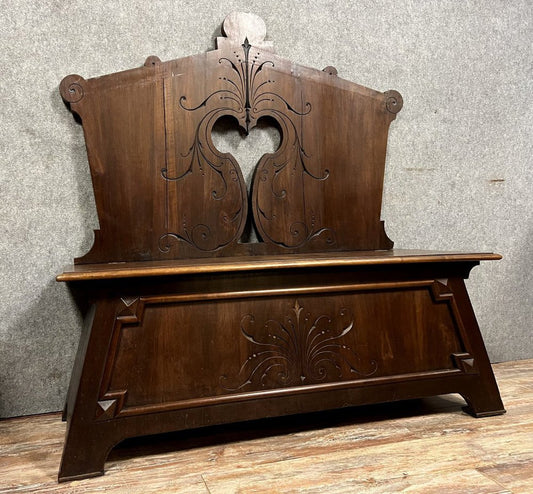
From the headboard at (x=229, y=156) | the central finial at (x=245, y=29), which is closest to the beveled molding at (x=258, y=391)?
the headboard at (x=229, y=156)

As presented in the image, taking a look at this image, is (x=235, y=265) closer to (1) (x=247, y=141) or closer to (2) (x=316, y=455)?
(2) (x=316, y=455)

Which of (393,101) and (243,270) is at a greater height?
(393,101)

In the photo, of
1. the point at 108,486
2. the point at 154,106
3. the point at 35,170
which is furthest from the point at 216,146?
the point at 108,486

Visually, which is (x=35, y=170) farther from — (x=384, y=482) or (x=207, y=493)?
(x=384, y=482)

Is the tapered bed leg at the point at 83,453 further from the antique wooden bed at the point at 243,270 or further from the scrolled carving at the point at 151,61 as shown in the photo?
the scrolled carving at the point at 151,61

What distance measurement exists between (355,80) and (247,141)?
1.63 ft

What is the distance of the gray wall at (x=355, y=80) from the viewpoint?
5.18 feet

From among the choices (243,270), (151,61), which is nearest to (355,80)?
(151,61)

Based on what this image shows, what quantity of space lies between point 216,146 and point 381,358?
90 cm

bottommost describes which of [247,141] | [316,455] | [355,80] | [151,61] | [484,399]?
[316,455]

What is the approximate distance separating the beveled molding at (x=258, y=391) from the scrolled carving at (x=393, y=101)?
738 mm

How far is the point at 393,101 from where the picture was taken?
1.87 metres

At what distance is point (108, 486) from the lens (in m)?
1.11

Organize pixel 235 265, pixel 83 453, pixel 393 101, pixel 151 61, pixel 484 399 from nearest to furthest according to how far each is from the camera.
Answer: pixel 83 453
pixel 235 265
pixel 484 399
pixel 151 61
pixel 393 101
